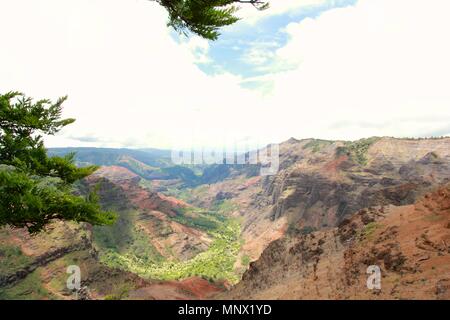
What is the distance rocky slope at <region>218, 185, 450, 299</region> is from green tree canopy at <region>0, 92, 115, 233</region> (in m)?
15.4

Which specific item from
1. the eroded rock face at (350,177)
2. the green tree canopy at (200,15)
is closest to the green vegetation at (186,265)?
the eroded rock face at (350,177)

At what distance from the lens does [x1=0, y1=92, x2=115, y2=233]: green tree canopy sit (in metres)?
7.48

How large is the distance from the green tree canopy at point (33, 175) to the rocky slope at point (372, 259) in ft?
50.4

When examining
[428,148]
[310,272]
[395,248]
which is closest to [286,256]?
[310,272]

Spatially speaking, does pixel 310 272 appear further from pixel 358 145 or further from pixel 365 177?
pixel 358 145

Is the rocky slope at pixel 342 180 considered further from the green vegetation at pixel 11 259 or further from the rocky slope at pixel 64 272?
the green vegetation at pixel 11 259

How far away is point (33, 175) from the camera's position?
9555 millimetres

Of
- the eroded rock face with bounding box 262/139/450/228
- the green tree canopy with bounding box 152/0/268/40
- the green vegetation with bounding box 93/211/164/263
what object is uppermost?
the green tree canopy with bounding box 152/0/268/40

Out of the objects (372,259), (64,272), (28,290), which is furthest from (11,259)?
(372,259)

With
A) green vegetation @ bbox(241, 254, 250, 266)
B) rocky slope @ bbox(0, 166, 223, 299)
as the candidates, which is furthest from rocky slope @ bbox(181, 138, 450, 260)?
rocky slope @ bbox(0, 166, 223, 299)

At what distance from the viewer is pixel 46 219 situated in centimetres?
820

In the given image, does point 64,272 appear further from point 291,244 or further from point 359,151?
point 359,151

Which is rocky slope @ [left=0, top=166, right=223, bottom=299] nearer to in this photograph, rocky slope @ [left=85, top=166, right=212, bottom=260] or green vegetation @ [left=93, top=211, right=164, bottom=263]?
green vegetation @ [left=93, top=211, right=164, bottom=263]

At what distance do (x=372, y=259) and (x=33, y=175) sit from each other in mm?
23368
